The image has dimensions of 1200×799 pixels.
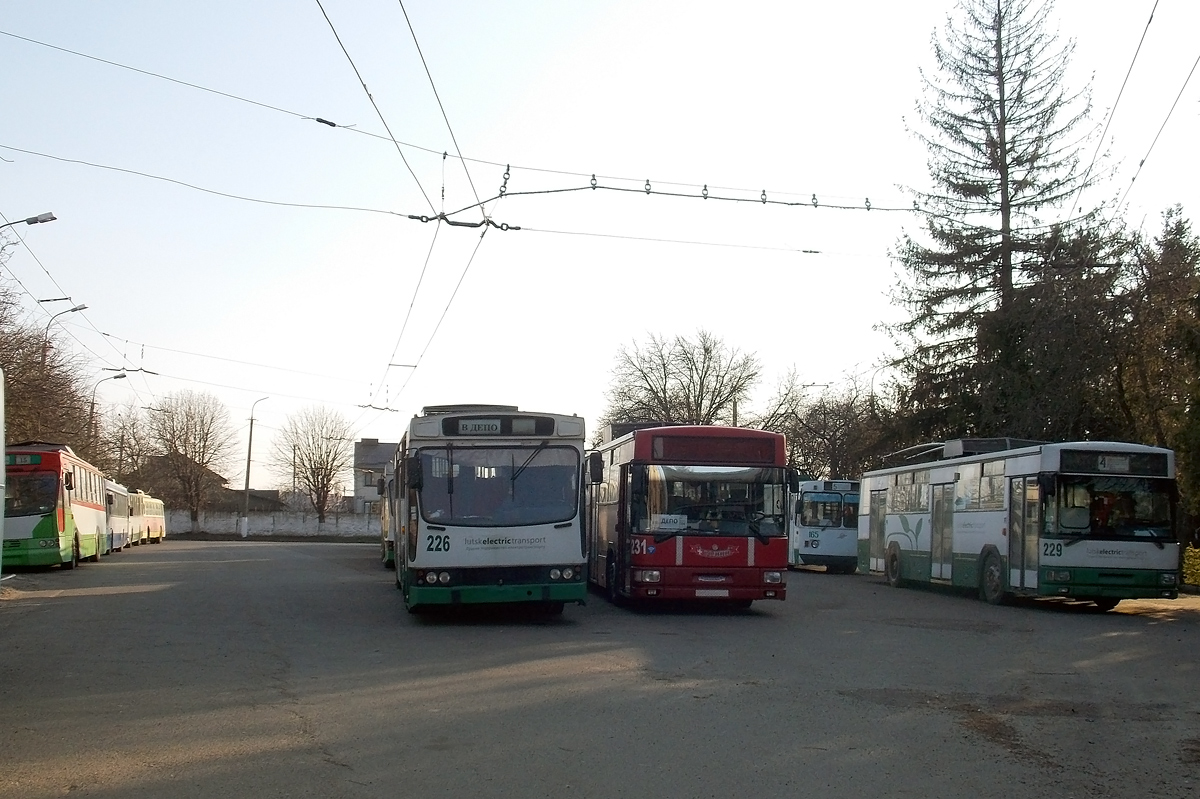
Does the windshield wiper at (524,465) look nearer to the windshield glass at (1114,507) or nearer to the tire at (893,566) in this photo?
the windshield glass at (1114,507)

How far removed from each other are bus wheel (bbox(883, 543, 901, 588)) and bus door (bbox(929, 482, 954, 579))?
88.8 inches

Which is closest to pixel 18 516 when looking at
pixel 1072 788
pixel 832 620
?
pixel 832 620

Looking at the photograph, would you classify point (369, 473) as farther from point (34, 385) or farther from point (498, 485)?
point (498, 485)

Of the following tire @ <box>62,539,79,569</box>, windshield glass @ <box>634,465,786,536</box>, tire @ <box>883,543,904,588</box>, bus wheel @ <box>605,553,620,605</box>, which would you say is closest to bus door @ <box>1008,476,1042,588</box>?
windshield glass @ <box>634,465,786,536</box>

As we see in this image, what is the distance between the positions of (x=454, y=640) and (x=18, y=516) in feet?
61.9

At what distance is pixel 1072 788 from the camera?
22.3 ft

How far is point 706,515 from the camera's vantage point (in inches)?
711

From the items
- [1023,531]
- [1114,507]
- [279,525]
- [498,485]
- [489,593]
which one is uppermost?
[498,485]

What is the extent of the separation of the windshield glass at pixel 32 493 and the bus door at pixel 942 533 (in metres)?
21.1

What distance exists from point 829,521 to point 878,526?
7518 mm

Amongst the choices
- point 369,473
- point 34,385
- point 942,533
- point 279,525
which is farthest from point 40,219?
point 369,473

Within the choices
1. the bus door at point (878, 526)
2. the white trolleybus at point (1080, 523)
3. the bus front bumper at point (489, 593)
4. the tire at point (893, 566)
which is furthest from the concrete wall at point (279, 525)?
the bus front bumper at point (489, 593)

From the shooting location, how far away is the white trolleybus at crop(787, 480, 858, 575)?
36875 millimetres

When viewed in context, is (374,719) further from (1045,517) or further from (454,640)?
(1045,517)
